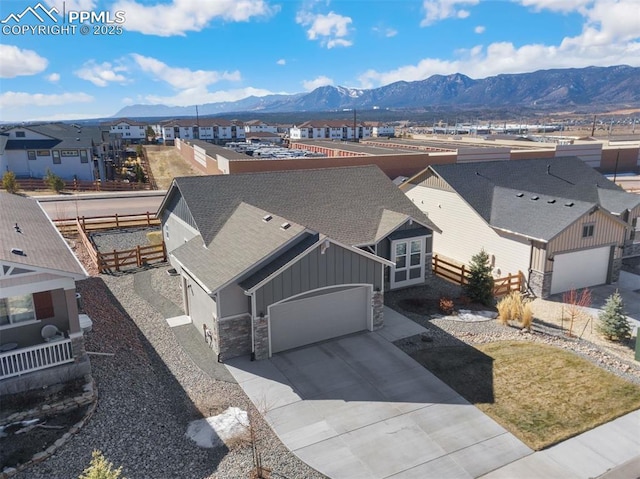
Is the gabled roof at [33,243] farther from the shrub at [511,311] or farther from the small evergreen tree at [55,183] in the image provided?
the small evergreen tree at [55,183]

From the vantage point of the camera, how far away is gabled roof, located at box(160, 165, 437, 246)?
762 inches

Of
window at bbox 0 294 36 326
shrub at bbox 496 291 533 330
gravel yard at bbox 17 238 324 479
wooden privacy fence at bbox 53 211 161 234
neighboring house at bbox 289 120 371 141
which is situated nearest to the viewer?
gravel yard at bbox 17 238 324 479

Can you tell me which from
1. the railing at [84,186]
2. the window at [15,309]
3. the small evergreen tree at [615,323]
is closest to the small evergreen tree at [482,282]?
the small evergreen tree at [615,323]

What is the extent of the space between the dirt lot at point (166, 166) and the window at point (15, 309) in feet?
125

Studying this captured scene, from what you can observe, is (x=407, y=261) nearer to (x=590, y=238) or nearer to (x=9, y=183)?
(x=590, y=238)

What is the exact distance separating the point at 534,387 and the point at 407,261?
8900 millimetres

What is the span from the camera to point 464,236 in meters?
24.6

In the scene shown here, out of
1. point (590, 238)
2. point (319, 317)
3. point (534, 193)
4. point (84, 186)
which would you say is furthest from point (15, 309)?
point (84, 186)

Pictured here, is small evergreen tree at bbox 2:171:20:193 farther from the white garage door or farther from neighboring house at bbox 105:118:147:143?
neighboring house at bbox 105:118:147:143

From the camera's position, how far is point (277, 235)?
15.2 m

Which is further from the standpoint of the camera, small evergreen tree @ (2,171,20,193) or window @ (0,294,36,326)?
small evergreen tree @ (2,171,20,193)

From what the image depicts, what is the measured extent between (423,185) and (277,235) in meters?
14.9

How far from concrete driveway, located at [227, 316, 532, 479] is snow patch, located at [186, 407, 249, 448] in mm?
654

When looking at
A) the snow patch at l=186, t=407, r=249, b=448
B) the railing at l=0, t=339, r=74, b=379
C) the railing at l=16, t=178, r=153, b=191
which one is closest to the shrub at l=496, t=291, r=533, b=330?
the snow patch at l=186, t=407, r=249, b=448
